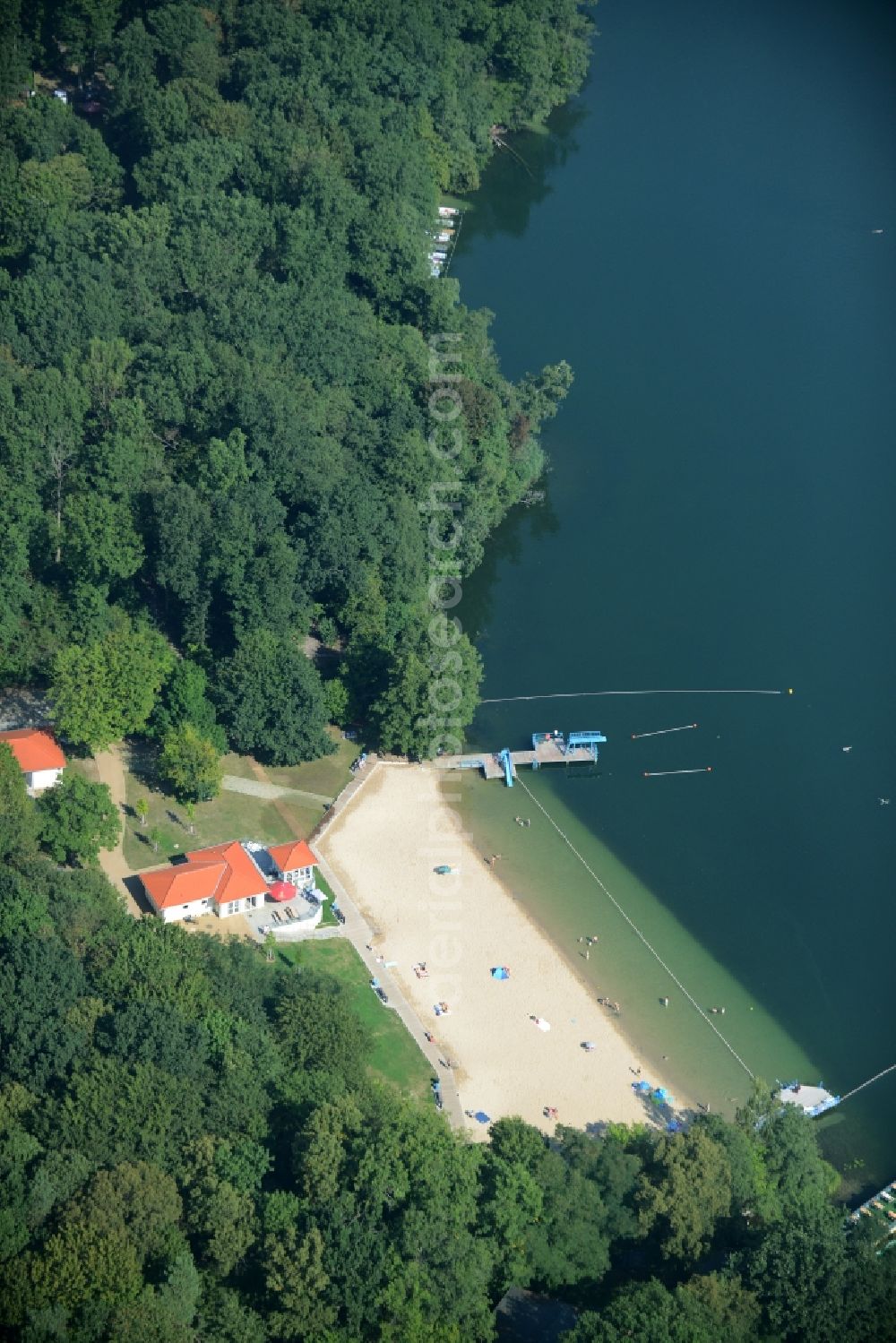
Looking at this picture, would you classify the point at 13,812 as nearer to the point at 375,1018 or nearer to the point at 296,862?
the point at 296,862

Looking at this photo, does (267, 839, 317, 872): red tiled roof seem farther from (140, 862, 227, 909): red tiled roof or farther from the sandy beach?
(140, 862, 227, 909): red tiled roof

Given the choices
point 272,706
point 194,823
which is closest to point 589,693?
point 272,706

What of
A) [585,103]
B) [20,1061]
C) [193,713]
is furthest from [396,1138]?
[585,103]

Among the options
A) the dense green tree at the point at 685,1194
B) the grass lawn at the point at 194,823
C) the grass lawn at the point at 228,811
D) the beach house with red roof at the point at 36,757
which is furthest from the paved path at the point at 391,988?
the beach house with red roof at the point at 36,757

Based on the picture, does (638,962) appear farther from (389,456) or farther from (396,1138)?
(389,456)

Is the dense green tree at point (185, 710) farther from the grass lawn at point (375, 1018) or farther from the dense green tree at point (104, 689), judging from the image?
the grass lawn at point (375, 1018)

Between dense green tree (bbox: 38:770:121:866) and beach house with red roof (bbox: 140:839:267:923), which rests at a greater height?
dense green tree (bbox: 38:770:121:866)

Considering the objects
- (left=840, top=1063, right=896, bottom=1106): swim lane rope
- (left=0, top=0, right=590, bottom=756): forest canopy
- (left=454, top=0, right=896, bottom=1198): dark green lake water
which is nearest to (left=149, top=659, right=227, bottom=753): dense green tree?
(left=0, top=0, right=590, bottom=756): forest canopy
